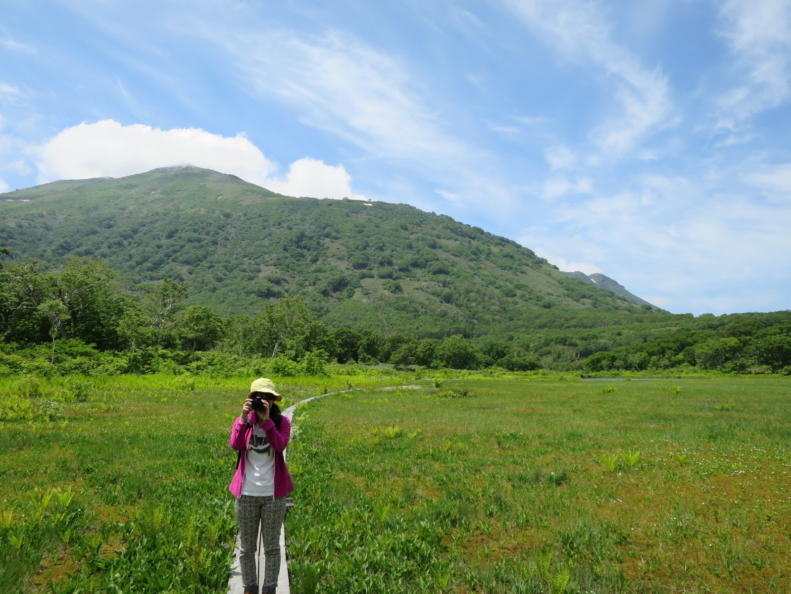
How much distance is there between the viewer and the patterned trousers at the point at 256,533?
18.4ft

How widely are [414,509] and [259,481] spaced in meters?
4.75

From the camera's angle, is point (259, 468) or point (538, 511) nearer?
point (259, 468)

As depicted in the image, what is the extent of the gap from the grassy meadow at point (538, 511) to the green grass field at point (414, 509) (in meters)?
0.04

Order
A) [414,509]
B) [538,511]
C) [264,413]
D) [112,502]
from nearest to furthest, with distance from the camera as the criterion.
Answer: [264,413] → [112,502] → [414,509] → [538,511]

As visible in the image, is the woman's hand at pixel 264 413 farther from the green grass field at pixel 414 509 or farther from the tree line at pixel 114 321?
the tree line at pixel 114 321

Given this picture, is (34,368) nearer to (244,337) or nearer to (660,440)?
(660,440)

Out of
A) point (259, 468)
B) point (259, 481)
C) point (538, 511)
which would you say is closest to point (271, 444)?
point (259, 468)

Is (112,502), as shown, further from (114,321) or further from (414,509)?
(114,321)

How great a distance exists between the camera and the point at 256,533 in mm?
5723

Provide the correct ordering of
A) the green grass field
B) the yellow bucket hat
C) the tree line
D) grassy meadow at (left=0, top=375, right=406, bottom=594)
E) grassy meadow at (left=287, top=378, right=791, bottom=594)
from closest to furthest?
the yellow bucket hat → grassy meadow at (left=0, top=375, right=406, bottom=594) → the green grass field → grassy meadow at (left=287, top=378, right=791, bottom=594) → the tree line

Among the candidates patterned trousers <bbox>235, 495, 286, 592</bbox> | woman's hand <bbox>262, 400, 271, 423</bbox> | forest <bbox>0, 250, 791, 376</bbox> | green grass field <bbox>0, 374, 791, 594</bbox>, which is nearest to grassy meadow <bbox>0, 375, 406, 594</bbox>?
green grass field <bbox>0, 374, 791, 594</bbox>

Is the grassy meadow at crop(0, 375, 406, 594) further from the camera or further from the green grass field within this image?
the camera

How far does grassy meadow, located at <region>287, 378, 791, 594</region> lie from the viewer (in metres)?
6.66

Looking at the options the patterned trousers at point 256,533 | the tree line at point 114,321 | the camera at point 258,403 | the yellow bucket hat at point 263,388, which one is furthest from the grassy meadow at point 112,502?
the tree line at point 114,321
